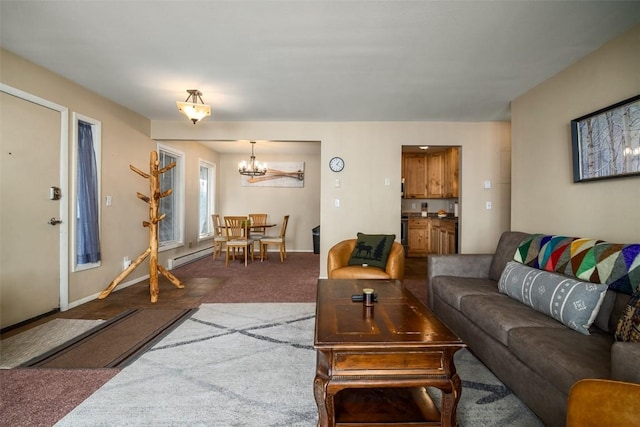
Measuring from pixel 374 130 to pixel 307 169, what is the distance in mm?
3526

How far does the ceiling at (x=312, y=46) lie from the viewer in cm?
202

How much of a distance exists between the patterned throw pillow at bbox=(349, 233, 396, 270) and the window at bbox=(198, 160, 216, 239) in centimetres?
453

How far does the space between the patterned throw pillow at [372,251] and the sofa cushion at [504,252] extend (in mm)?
1040

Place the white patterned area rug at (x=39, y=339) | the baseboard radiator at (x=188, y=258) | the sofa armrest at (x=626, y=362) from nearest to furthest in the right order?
the sofa armrest at (x=626, y=362)
the white patterned area rug at (x=39, y=339)
the baseboard radiator at (x=188, y=258)

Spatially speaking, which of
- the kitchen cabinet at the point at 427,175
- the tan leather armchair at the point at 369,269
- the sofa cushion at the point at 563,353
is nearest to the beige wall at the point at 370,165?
the tan leather armchair at the point at 369,269

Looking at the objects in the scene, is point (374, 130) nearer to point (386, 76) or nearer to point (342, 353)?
point (386, 76)

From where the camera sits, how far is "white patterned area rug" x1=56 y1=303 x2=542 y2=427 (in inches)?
61.0

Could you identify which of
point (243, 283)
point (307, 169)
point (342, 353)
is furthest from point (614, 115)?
point (307, 169)

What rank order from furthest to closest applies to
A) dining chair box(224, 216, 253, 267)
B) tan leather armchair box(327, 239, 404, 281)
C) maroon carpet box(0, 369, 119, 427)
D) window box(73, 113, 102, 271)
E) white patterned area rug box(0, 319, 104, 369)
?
dining chair box(224, 216, 253, 267) → window box(73, 113, 102, 271) → tan leather armchair box(327, 239, 404, 281) → white patterned area rug box(0, 319, 104, 369) → maroon carpet box(0, 369, 119, 427)

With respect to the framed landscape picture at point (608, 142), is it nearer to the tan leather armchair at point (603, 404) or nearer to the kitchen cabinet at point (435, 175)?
the tan leather armchair at point (603, 404)

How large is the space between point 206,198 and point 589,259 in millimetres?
7099

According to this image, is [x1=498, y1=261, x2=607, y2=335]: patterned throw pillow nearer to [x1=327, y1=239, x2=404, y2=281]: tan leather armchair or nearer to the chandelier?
[x1=327, y1=239, x2=404, y2=281]: tan leather armchair

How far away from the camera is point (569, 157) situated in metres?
2.78

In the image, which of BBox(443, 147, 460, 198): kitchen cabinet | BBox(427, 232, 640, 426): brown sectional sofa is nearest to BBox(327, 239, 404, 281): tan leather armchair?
BBox(427, 232, 640, 426): brown sectional sofa
